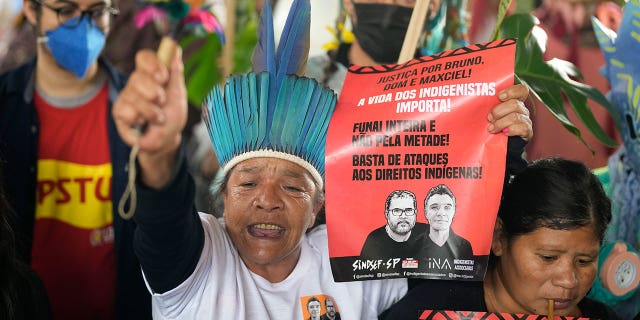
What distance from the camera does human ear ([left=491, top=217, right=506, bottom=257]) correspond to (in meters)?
2.25

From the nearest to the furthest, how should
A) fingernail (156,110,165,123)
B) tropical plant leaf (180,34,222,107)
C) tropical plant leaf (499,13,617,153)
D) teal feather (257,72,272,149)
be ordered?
1. fingernail (156,110,165,123)
2. teal feather (257,72,272,149)
3. tropical plant leaf (499,13,617,153)
4. tropical plant leaf (180,34,222,107)

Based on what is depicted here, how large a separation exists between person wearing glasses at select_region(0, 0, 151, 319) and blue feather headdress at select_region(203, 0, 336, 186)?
3.32ft

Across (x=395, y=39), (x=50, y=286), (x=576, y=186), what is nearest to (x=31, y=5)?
(x=50, y=286)

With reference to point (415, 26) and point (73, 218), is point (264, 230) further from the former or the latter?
point (73, 218)

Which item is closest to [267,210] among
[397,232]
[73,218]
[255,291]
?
[255,291]

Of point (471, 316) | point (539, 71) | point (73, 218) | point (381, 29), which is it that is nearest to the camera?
point (471, 316)

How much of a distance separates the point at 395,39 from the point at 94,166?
1250mm

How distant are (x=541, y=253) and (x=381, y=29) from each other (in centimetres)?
144

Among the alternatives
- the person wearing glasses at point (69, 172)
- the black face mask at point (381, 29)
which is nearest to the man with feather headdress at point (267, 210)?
the person wearing glasses at point (69, 172)

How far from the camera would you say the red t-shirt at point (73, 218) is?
3076 mm

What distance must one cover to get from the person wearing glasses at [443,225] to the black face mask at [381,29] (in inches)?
50.9

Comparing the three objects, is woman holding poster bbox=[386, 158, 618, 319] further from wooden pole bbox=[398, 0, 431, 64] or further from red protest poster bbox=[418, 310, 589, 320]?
wooden pole bbox=[398, 0, 431, 64]

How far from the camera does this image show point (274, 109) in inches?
85.8

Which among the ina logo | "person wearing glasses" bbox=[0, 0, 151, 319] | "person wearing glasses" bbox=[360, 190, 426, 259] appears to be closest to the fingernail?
"person wearing glasses" bbox=[360, 190, 426, 259]
